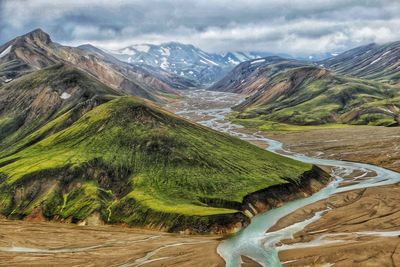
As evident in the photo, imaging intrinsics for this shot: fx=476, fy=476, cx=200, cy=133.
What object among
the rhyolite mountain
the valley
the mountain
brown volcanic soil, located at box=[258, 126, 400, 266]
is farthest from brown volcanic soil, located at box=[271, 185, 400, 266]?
the rhyolite mountain

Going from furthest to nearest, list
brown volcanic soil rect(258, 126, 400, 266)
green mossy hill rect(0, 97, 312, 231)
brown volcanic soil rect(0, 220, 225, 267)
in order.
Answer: green mossy hill rect(0, 97, 312, 231) → brown volcanic soil rect(0, 220, 225, 267) → brown volcanic soil rect(258, 126, 400, 266)

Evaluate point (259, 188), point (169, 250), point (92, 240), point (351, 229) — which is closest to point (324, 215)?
point (351, 229)

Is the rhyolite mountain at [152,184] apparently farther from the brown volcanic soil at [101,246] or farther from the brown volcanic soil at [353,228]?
the brown volcanic soil at [353,228]

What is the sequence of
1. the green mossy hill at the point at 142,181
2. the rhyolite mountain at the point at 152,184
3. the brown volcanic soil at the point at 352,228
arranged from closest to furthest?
the brown volcanic soil at the point at 352,228 < the rhyolite mountain at the point at 152,184 < the green mossy hill at the point at 142,181

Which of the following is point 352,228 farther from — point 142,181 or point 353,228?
→ point 142,181

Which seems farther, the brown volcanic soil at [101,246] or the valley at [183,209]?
the valley at [183,209]

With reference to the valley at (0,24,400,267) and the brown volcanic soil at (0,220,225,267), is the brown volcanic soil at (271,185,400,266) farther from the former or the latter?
the brown volcanic soil at (0,220,225,267)

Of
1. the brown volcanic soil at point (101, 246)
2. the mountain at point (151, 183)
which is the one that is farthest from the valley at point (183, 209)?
the mountain at point (151, 183)
